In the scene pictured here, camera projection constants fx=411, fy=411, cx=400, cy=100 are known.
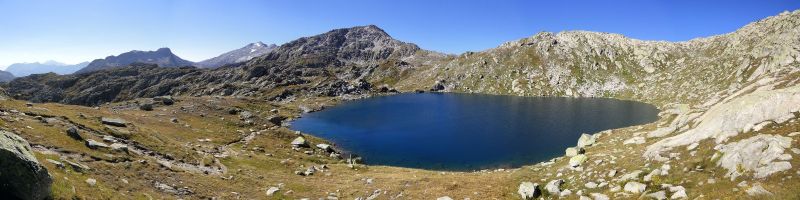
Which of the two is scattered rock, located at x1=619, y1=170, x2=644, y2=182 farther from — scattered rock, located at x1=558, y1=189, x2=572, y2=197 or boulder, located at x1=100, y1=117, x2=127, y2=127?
boulder, located at x1=100, y1=117, x2=127, y2=127

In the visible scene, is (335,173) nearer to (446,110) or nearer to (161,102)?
(161,102)

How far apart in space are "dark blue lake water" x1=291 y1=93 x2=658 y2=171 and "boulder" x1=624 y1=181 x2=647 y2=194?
3845 centimetres

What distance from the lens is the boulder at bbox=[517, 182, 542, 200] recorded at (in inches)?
1342

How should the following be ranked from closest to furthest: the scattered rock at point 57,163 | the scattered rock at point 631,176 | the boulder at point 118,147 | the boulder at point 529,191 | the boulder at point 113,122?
the scattered rock at point 57,163 → the scattered rock at point 631,176 → the boulder at point 529,191 → the boulder at point 118,147 → the boulder at point 113,122

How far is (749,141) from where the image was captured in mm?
27125

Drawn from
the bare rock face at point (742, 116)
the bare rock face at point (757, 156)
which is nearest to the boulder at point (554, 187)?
the bare rock face at point (742, 116)

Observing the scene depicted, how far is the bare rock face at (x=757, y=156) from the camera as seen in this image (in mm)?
23781

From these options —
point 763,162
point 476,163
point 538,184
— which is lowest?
point 476,163

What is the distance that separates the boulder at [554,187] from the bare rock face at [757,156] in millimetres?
10795

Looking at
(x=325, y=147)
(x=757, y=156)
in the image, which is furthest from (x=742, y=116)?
(x=325, y=147)

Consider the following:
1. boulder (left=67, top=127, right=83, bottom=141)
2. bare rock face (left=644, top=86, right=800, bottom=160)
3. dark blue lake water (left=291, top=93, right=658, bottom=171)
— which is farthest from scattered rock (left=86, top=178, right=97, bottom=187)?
dark blue lake water (left=291, top=93, right=658, bottom=171)

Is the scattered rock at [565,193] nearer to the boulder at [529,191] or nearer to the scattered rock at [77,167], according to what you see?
the boulder at [529,191]

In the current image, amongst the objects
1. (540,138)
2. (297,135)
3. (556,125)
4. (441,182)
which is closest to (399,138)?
(297,135)

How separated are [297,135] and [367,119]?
48.6 meters
